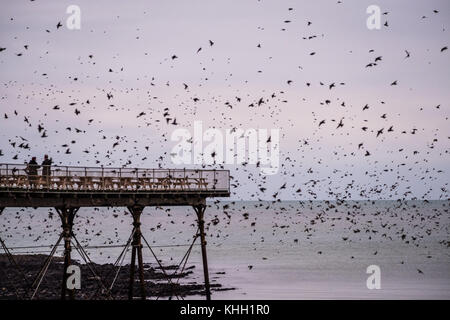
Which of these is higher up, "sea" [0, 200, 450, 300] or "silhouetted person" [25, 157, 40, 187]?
"silhouetted person" [25, 157, 40, 187]

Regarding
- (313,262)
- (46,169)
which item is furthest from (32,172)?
(313,262)

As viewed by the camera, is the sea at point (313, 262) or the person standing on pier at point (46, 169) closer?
the person standing on pier at point (46, 169)

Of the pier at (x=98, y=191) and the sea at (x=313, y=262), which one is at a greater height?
the pier at (x=98, y=191)

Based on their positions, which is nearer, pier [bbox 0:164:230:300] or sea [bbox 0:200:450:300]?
pier [bbox 0:164:230:300]

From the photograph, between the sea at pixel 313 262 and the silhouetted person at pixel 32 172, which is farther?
the sea at pixel 313 262

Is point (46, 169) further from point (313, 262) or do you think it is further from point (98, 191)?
point (313, 262)

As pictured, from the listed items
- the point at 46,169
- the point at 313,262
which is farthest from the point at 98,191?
the point at 313,262

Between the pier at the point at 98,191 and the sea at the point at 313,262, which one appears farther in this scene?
the sea at the point at 313,262

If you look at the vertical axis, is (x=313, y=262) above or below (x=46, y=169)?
below

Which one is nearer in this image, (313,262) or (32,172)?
(32,172)

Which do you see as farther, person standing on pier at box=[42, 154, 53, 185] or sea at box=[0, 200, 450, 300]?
sea at box=[0, 200, 450, 300]
